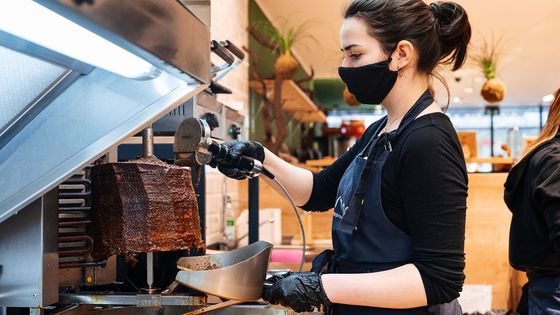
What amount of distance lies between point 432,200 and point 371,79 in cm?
35

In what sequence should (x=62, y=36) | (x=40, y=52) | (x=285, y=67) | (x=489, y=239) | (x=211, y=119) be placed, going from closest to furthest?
(x=62, y=36) < (x=40, y=52) < (x=211, y=119) < (x=489, y=239) < (x=285, y=67)

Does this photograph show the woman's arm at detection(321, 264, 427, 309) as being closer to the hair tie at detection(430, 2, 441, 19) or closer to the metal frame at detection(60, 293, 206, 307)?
the metal frame at detection(60, 293, 206, 307)

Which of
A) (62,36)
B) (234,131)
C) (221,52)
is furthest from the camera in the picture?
(234,131)

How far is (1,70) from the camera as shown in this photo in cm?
A: 111

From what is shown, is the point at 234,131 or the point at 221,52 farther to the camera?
the point at 234,131

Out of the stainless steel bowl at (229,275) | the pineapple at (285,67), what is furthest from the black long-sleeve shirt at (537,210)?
the pineapple at (285,67)

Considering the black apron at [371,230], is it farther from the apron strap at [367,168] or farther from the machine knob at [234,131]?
the machine knob at [234,131]

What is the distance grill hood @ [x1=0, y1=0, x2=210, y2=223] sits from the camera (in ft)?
3.64

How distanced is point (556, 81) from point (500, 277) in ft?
28.8

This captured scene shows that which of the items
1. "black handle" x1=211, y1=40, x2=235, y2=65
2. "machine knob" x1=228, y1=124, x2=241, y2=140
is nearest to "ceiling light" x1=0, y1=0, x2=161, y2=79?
"black handle" x1=211, y1=40, x2=235, y2=65

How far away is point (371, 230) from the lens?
1492mm

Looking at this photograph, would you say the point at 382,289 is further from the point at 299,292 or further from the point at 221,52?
the point at 221,52

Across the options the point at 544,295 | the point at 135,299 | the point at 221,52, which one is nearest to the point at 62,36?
the point at 135,299

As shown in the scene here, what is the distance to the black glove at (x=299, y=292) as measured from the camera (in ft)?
4.66
